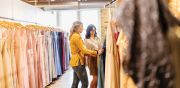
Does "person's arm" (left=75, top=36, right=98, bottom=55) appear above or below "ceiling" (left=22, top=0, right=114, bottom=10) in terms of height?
below

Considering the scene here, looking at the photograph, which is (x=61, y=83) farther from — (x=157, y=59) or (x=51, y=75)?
(x=157, y=59)

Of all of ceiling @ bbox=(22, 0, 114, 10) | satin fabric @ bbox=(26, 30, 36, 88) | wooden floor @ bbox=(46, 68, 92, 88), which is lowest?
wooden floor @ bbox=(46, 68, 92, 88)

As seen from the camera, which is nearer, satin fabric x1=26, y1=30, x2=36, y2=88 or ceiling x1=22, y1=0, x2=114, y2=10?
satin fabric x1=26, y1=30, x2=36, y2=88

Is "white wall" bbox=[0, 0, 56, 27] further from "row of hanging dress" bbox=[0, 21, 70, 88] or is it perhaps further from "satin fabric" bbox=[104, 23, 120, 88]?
"satin fabric" bbox=[104, 23, 120, 88]

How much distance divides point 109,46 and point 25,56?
238 cm

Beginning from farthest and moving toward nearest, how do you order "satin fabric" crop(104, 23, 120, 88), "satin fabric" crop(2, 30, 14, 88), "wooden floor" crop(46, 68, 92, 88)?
"wooden floor" crop(46, 68, 92, 88)
"satin fabric" crop(2, 30, 14, 88)
"satin fabric" crop(104, 23, 120, 88)

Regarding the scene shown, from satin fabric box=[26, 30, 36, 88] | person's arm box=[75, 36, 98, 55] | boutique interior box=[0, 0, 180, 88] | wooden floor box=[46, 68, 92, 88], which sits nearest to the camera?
boutique interior box=[0, 0, 180, 88]

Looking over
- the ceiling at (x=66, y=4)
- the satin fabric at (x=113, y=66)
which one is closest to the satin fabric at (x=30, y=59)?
the satin fabric at (x=113, y=66)

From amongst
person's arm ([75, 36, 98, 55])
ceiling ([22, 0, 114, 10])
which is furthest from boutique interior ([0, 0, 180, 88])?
person's arm ([75, 36, 98, 55])

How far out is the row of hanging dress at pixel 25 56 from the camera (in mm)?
3684

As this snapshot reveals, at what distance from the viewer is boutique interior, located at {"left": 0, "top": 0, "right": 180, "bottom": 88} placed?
783 mm

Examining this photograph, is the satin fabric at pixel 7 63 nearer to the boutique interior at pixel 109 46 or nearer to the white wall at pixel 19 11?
the boutique interior at pixel 109 46

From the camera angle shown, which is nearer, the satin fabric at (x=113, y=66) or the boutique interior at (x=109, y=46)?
the boutique interior at (x=109, y=46)

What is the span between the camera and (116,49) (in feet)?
8.03
